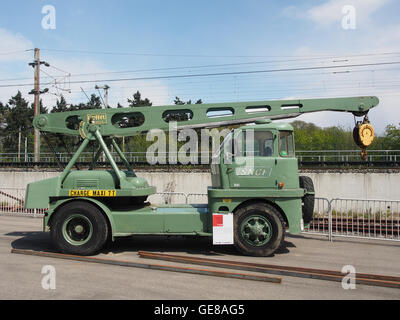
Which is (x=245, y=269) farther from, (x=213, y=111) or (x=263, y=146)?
(x=213, y=111)

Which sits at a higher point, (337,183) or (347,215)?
(337,183)

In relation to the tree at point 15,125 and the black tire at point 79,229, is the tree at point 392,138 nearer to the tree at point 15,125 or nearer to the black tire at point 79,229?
the black tire at point 79,229

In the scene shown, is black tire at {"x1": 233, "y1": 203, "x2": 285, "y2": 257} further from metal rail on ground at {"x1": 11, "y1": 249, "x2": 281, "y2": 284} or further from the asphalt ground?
metal rail on ground at {"x1": 11, "y1": 249, "x2": 281, "y2": 284}

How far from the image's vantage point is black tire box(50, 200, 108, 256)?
727 cm

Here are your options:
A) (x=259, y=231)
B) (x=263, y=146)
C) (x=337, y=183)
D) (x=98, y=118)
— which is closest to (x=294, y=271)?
(x=259, y=231)

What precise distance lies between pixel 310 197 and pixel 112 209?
474 cm

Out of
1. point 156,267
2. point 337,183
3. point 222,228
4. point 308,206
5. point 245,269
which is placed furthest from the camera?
point 337,183

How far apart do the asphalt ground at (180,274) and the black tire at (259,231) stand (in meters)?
0.20

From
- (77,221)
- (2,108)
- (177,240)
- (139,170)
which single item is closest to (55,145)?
(77,221)

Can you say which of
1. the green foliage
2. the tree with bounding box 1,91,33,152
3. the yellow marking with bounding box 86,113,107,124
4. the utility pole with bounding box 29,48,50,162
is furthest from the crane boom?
the tree with bounding box 1,91,33,152

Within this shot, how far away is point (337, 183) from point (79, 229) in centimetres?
1648

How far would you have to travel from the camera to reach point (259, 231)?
720 centimetres

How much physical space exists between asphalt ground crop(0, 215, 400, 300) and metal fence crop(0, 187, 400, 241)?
0.88 m
